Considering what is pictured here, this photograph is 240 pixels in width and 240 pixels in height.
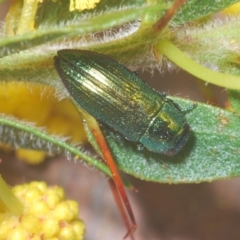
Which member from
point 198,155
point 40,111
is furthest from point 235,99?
point 40,111

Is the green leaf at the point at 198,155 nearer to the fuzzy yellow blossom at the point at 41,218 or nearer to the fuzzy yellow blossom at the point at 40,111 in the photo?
the fuzzy yellow blossom at the point at 41,218

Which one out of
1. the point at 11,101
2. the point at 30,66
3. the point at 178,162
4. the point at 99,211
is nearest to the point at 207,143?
the point at 178,162

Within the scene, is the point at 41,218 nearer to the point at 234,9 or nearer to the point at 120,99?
the point at 120,99

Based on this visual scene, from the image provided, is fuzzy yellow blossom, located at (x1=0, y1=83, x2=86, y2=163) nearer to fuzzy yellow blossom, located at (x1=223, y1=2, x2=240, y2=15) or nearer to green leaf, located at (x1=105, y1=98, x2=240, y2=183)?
green leaf, located at (x1=105, y1=98, x2=240, y2=183)

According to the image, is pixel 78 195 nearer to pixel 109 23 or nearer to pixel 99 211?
pixel 99 211

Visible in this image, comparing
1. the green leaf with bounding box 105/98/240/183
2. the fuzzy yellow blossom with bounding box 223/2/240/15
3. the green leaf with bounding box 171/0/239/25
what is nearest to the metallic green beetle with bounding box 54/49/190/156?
the green leaf with bounding box 105/98/240/183

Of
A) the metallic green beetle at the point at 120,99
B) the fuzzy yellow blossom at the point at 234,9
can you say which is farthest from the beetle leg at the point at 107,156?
the fuzzy yellow blossom at the point at 234,9
